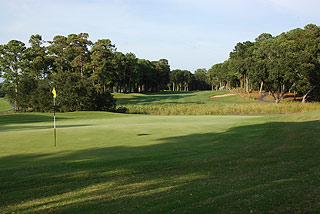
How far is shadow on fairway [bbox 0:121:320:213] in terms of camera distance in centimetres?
555

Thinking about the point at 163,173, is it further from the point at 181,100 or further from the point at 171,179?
the point at 181,100

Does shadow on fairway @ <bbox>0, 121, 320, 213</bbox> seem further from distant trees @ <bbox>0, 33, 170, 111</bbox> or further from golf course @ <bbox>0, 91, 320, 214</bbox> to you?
distant trees @ <bbox>0, 33, 170, 111</bbox>

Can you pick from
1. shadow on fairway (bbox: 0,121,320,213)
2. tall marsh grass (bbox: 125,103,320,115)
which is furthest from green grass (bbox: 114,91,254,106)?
shadow on fairway (bbox: 0,121,320,213)

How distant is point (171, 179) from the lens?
26.3ft

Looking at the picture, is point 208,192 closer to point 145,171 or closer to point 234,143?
point 145,171

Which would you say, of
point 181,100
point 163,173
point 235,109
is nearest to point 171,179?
point 163,173

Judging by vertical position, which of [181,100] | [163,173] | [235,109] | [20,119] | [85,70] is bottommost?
[163,173]

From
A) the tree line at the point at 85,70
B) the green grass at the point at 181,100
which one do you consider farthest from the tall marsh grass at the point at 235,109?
the green grass at the point at 181,100

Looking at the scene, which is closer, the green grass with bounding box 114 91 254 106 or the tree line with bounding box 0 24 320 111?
the tree line with bounding box 0 24 320 111

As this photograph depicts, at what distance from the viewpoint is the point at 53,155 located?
1164cm

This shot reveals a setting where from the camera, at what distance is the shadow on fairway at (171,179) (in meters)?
5.55

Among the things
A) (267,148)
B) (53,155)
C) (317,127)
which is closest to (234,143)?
(267,148)

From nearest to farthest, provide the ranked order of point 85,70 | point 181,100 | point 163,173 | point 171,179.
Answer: point 171,179, point 163,173, point 85,70, point 181,100

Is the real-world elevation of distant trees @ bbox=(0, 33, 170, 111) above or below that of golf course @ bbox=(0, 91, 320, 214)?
above
